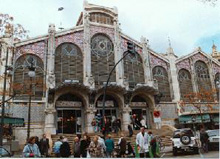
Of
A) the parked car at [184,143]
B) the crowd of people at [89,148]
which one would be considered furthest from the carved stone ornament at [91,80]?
the parked car at [184,143]

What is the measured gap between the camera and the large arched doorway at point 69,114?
22422 mm

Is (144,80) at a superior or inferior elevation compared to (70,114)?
superior

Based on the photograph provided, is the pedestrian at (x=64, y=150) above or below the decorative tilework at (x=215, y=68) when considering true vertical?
below

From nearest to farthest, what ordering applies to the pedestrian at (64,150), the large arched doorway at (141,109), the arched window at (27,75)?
the pedestrian at (64,150), the arched window at (27,75), the large arched doorway at (141,109)

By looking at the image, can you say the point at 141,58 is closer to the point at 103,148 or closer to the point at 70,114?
the point at 70,114

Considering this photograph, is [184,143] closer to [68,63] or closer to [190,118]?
[190,118]

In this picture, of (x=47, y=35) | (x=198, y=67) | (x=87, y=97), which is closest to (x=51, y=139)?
(x=87, y=97)

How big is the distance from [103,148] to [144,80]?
16869 mm

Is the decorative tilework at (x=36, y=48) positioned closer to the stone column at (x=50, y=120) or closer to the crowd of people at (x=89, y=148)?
the stone column at (x=50, y=120)

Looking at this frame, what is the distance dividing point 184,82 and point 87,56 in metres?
12.9

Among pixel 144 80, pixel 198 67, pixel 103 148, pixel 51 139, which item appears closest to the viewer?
pixel 103 148

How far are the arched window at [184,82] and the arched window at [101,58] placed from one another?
9.03 meters

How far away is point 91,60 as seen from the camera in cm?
2531

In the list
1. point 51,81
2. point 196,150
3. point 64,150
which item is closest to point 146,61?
point 51,81
